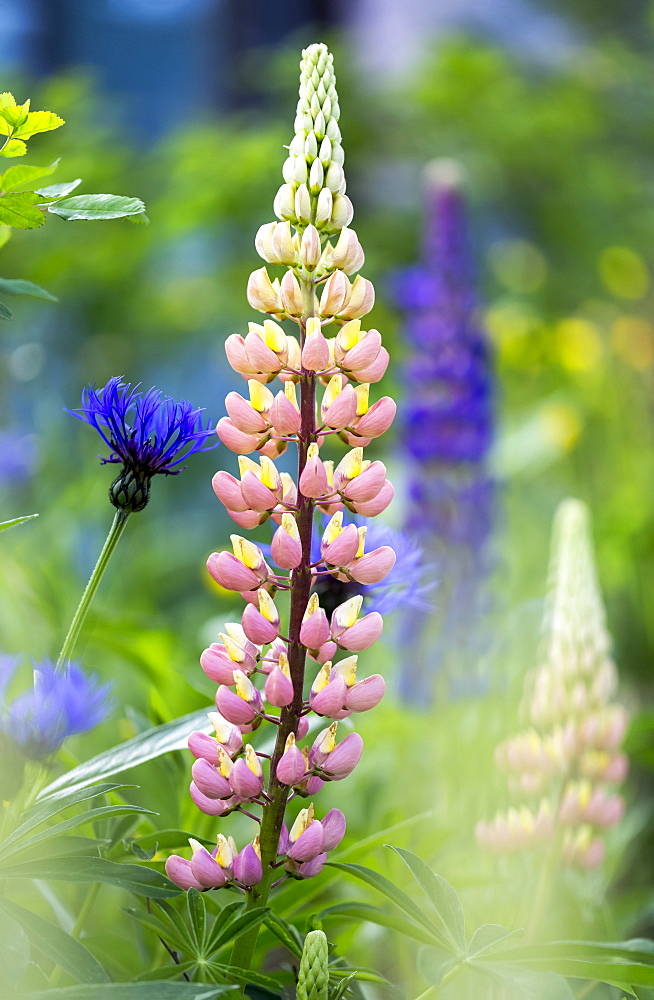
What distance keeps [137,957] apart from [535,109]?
2036 mm

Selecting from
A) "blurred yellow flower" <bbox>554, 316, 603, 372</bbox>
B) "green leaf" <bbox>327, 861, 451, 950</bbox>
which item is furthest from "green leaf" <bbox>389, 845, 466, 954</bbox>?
"blurred yellow flower" <bbox>554, 316, 603, 372</bbox>

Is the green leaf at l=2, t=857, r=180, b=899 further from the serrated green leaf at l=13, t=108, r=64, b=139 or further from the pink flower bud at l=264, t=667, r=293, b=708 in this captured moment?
the serrated green leaf at l=13, t=108, r=64, b=139

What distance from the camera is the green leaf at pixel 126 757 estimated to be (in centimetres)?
33

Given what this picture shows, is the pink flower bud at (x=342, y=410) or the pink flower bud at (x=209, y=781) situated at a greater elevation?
the pink flower bud at (x=342, y=410)

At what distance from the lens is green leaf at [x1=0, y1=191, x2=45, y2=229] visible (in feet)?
1.05

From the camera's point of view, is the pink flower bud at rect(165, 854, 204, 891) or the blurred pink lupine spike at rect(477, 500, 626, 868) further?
the blurred pink lupine spike at rect(477, 500, 626, 868)

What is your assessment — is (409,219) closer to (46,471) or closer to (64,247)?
(64,247)

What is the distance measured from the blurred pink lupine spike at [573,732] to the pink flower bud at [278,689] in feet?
1.05

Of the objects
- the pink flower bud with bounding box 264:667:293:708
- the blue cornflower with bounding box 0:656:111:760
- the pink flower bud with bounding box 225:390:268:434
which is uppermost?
the pink flower bud with bounding box 225:390:268:434

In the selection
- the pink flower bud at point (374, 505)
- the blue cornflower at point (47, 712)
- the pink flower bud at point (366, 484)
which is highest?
the pink flower bud at point (366, 484)

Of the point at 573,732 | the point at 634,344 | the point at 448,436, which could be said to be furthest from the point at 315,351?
the point at 634,344

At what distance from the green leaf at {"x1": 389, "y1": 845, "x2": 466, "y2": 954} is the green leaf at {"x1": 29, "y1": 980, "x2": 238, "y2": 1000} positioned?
8 centimetres

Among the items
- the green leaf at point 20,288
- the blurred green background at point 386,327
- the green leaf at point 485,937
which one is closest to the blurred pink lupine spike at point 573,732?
the blurred green background at point 386,327

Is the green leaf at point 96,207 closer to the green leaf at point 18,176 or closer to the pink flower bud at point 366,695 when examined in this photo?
the green leaf at point 18,176
